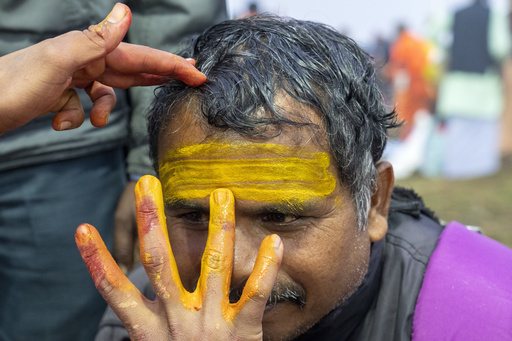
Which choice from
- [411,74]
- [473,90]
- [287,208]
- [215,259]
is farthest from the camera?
[411,74]

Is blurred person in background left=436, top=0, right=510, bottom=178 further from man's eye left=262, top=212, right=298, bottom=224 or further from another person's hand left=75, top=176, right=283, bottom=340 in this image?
another person's hand left=75, top=176, right=283, bottom=340

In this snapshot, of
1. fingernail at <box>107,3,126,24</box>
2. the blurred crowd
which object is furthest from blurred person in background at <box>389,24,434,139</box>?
fingernail at <box>107,3,126,24</box>

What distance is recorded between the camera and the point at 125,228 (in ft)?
8.75

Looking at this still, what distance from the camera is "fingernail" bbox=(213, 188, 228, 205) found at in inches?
66.6

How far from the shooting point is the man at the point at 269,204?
157 cm

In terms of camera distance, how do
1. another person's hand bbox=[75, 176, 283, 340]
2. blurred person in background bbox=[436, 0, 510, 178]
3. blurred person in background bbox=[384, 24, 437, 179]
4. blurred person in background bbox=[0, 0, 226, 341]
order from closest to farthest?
another person's hand bbox=[75, 176, 283, 340]
blurred person in background bbox=[0, 0, 226, 341]
blurred person in background bbox=[436, 0, 510, 178]
blurred person in background bbox=[384, 24, 437, 179]

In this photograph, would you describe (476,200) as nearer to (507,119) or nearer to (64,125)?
(507,119)

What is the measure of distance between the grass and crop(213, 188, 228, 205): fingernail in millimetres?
A: 5376

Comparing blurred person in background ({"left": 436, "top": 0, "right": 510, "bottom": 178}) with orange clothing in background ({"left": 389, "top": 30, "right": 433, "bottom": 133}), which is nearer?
blurred person in background ({"left": 436, "top": 0, "right": 510, "bottom": 178})

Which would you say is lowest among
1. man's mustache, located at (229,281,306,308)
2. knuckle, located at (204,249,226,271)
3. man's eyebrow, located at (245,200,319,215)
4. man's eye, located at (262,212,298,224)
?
man's mustache, located at (229,281,306,308)

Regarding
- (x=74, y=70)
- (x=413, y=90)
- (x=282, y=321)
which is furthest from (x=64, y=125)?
(x=413, y=90)

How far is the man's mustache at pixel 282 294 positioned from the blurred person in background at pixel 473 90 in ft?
33.3

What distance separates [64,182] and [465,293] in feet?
5.98

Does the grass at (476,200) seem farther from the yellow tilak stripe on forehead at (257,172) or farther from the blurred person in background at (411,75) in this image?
the yellow tilak stripe on forehead at (257,172)
